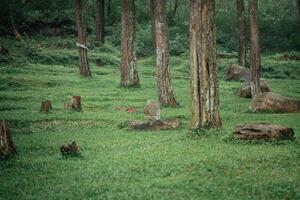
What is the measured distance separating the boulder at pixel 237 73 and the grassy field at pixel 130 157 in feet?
30.9

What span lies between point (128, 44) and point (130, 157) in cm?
1638

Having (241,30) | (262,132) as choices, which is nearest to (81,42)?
(241,30)

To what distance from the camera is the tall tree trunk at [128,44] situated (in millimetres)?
28172

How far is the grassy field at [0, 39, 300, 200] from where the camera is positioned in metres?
9.88

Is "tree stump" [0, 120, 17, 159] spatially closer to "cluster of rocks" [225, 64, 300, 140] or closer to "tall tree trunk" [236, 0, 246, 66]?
"cluster of rocks" [225, 64, 300, 140]

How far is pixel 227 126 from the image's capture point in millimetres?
17047

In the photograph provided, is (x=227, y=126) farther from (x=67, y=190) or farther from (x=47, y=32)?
(x=47, y=32)

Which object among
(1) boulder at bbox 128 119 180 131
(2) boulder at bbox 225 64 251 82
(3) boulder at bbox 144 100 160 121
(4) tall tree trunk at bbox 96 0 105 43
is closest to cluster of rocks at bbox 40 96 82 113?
(3) boulder at bbox 144 100 160 121

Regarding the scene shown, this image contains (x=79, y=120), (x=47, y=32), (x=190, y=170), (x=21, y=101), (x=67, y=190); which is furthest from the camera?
(x=47, y=32)

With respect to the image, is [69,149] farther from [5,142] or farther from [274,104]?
[274,104]

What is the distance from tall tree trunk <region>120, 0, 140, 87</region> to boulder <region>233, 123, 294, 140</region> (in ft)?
48.4

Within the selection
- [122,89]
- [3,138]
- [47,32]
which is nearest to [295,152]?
[3,138]

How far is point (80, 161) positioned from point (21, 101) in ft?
39.5

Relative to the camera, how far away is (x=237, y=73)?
35.8m
